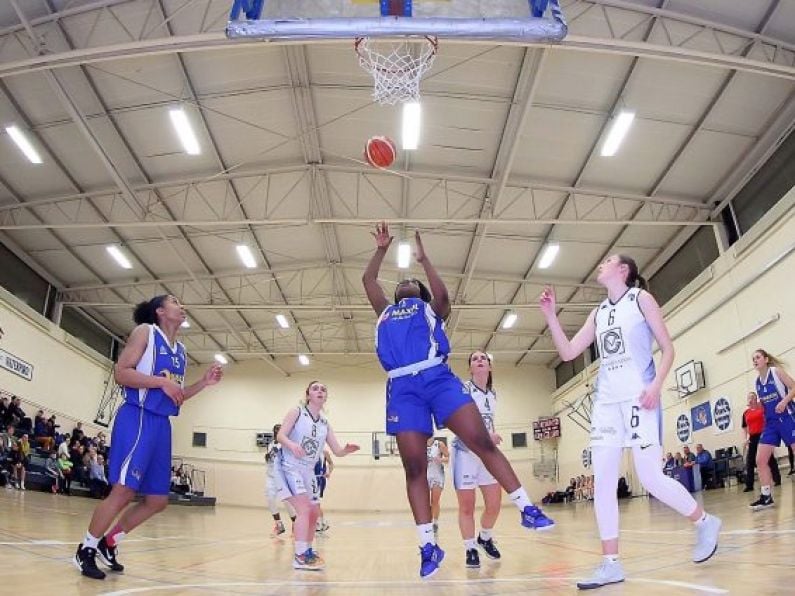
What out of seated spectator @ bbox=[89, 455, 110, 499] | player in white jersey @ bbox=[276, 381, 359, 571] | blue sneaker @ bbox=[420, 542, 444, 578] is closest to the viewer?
blue sneaker @ bbox=[420, 542, 444, 578]

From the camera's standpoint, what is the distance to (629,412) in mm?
3180

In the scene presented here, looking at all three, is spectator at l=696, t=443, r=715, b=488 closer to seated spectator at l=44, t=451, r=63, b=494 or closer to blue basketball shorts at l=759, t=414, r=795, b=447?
blue basketball shorts at l=759, t=414, r=795, b=447

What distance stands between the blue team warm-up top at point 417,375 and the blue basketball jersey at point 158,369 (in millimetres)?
1355

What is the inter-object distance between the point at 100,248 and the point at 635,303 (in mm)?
19791

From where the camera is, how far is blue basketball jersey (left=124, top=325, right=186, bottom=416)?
12.7ft

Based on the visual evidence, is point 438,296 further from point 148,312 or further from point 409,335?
point 148,312

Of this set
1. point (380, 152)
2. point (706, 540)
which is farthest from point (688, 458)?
point (706, 540)

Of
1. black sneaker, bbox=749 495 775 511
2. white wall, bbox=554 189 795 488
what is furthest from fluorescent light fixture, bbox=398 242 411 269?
black sneaker, bbox=749 495 775 511

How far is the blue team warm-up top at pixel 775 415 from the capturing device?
7395mm

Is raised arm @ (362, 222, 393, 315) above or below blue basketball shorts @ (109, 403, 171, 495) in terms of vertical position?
above

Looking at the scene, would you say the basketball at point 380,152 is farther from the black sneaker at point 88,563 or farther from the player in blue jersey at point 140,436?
the black sneaker at point 88,563

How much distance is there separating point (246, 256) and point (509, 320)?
10.7m

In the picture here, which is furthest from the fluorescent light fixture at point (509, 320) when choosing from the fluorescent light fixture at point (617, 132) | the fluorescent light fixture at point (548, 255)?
the fluorescent light fixture at point (617, 132)

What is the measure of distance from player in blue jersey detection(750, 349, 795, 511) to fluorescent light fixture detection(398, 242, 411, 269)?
473 inches
